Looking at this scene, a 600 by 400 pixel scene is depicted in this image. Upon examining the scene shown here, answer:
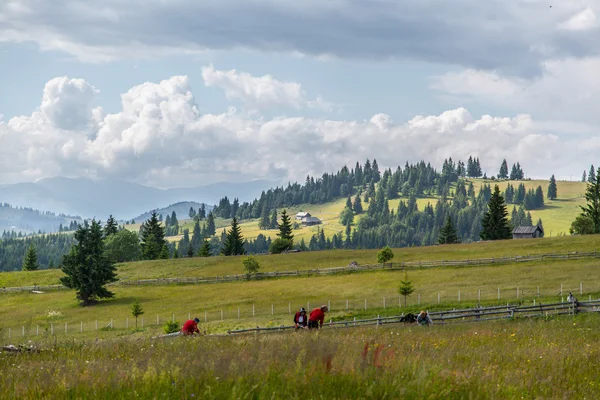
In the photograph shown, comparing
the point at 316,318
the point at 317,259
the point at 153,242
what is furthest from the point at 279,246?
the point at 316,318

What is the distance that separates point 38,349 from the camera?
13797 millimetres

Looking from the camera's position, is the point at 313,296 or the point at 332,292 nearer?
the point at 313,296

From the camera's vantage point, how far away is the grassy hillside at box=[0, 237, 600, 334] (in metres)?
57.7

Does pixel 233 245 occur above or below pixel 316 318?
above

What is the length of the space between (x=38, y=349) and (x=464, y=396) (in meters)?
9.14

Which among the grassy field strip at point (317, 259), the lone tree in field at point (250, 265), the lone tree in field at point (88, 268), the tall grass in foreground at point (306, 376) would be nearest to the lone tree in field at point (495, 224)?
the grassy field strip at point (317, 259)

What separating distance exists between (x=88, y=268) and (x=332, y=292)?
3192cm

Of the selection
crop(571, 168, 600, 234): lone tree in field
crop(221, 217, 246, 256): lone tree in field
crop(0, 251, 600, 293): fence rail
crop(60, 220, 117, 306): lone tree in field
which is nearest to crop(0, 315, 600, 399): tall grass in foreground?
crop(0, 251, 600, 293): fence rail

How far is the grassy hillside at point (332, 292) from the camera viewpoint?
57.7 meters

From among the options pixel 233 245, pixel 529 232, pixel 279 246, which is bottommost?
pixel 279 246

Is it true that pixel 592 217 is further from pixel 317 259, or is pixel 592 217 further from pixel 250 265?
pixel 250 265

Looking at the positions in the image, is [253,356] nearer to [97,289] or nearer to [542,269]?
[542,269]

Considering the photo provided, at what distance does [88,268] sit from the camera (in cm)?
8162

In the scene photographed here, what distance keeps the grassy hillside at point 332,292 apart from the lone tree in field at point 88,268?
186cm
